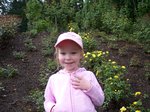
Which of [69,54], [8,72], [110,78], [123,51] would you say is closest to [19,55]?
[8,72]

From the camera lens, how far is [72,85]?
267 cm

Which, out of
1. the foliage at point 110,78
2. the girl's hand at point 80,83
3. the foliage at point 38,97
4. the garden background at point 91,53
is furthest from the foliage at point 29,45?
the girl's hand at point 80,83

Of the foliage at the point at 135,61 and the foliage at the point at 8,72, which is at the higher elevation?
the foliage at the point at 135,61

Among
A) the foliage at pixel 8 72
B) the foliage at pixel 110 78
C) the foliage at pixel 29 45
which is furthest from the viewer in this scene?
the foliage at pixel 29 45

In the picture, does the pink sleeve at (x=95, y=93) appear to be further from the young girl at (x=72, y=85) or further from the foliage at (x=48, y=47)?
the foliage at (x=48, y=47)

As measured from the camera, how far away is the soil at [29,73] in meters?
6.25

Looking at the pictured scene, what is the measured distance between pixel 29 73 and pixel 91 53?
1.59 m

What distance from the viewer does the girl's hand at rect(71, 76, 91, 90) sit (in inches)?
104

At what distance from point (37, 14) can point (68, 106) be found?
1231cm

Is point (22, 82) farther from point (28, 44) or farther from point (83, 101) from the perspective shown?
point (83, 101)

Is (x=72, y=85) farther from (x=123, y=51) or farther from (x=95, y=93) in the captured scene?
(x=123, y=51)

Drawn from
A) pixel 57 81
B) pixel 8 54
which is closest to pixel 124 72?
pixel 8 54

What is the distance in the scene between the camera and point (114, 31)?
11.4 meters

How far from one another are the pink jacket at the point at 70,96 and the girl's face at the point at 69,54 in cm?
8
